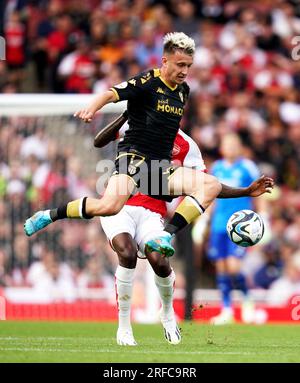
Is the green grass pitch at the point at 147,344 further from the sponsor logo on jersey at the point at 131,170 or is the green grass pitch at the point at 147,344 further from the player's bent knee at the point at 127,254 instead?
the sponsor logo on jersey at the point at 131,170

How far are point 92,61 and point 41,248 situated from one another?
5.24 m

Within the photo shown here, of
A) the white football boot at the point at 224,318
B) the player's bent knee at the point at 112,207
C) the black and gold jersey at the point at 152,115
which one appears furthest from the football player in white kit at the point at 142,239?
the white football boot at the point at 224,318

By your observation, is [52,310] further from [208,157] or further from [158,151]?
[158,151]

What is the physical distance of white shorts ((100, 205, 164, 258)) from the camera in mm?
9953

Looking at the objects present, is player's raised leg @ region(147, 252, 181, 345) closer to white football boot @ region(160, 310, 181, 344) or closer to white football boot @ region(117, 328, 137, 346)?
white football boot @ region(160, 310, 181, 344)

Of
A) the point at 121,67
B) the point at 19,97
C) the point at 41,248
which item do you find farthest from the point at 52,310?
the point at 121,67

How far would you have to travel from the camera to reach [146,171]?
384 inches

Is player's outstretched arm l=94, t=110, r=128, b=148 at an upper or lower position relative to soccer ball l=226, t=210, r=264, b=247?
upper

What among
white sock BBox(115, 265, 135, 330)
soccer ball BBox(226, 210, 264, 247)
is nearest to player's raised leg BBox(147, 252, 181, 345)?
white sock BBox(115, 265, 135, 330)

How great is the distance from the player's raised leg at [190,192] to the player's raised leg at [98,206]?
18.8 inches

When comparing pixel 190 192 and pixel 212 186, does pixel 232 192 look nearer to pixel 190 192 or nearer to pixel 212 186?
pixel 212 186

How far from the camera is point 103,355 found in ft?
28.5

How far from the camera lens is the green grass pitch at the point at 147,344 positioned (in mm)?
8508

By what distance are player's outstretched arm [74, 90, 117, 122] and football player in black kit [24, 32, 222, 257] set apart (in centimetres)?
8
